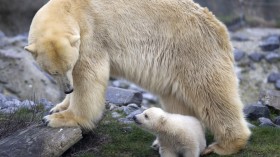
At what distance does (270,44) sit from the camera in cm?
1303

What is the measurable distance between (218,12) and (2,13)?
5734 mm

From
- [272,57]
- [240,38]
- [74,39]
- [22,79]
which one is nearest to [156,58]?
[74,39]

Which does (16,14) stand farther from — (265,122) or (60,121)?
(60,121)

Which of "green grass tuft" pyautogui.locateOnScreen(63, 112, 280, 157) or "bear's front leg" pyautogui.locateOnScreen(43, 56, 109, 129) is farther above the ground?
"bear's front leg" pyautogui.locateOnScreen(43, 56, 109, 129)

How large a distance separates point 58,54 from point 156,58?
4.21 ft

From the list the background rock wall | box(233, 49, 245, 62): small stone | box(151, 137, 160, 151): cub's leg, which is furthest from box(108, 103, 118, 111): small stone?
the background rock wall

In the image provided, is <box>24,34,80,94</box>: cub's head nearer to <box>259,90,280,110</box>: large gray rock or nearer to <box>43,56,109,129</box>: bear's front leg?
<box>43,56,109,129</box>: bear's front leg

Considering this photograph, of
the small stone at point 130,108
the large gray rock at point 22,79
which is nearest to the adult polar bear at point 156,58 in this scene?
the small stone at point 130,108

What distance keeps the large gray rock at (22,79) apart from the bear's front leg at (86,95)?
4237 mm

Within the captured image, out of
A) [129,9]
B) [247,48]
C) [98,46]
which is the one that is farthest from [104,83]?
[247,48]

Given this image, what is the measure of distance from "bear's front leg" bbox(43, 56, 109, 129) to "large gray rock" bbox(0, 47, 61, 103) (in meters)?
4.24

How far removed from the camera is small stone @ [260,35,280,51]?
1304cm

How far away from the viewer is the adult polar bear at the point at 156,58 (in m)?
6.10

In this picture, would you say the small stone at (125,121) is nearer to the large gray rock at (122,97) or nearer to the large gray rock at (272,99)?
the large gray rock at (122,97)
